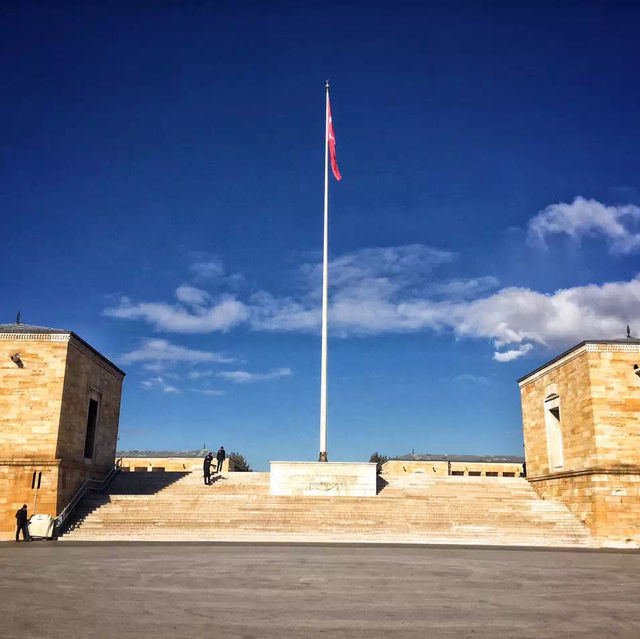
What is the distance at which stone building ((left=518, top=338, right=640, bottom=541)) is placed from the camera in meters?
21.2

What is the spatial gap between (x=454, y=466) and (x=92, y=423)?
36.4 m

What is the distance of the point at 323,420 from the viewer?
25719 mm

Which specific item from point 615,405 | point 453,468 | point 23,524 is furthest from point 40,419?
point 453,468

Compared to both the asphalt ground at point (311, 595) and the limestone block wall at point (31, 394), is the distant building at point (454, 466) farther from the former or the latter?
the asphalt ground at point (311, 595)

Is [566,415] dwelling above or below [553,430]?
above

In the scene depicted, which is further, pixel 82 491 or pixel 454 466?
pixel 454 466

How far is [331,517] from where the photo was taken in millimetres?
21484

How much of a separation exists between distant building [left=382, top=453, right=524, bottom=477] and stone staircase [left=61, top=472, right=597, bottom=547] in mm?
28455

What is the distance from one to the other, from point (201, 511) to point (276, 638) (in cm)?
1608

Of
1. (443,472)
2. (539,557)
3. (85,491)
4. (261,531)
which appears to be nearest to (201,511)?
(261,531)

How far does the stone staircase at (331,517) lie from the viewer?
19.7 m

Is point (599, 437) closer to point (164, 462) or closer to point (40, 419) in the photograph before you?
point (40, 419)

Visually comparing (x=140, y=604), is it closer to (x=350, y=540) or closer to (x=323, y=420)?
(x=350, y=540)

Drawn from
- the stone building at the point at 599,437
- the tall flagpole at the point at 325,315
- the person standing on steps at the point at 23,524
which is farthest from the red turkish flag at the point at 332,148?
the person standing on steps at the point at 23,524
